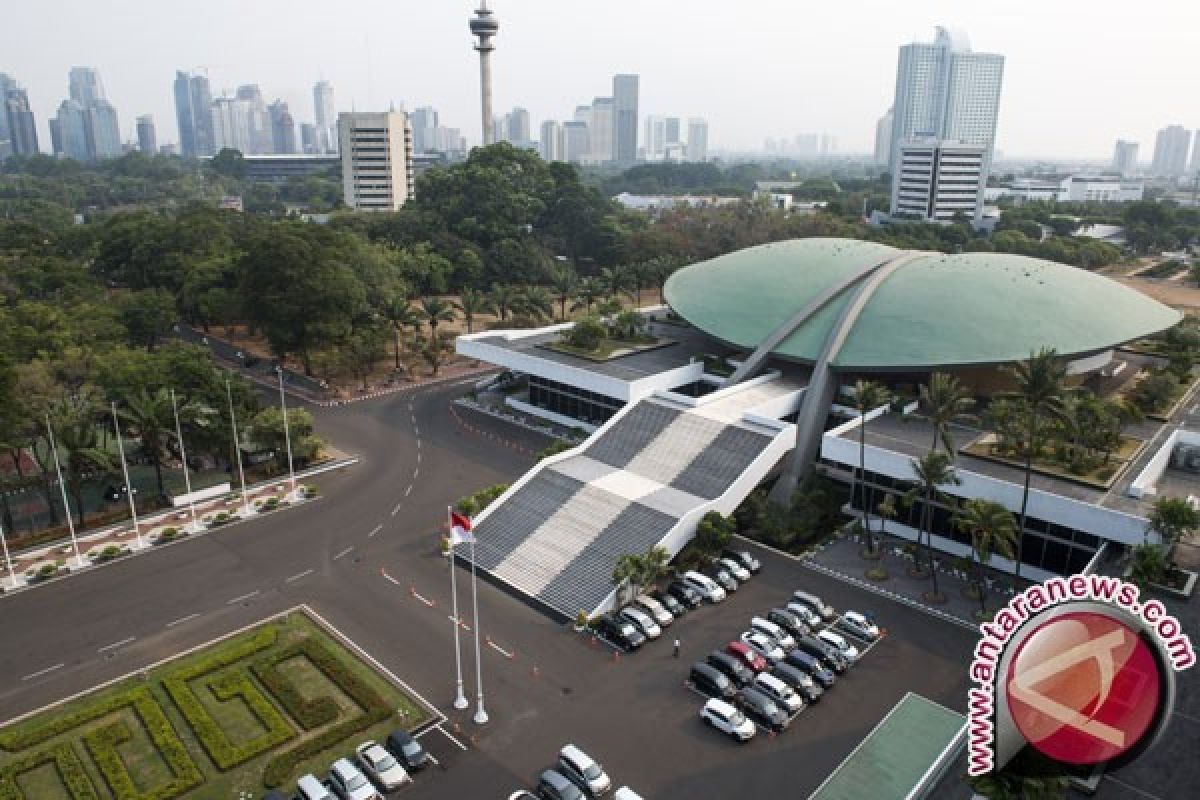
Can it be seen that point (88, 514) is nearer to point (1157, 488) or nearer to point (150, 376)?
point (150, 376)

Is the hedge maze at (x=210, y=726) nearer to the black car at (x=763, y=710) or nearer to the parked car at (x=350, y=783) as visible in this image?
the parked car at (x=350, y=783)

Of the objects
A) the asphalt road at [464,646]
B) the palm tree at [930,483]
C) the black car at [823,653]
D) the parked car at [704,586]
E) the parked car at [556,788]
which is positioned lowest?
the asphalt road at [464,646]

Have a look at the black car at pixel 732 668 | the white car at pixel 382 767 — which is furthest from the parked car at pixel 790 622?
the white car at pixel 382 767

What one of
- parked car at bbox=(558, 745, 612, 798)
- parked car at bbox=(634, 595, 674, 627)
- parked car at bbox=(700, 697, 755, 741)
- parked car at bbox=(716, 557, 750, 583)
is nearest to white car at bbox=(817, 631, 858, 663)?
parked car at bbox=(716, 557, 750, 583)

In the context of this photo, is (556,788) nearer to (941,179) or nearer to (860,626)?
(860,626)

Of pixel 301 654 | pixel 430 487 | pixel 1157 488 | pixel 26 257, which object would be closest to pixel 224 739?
pixel 301 654

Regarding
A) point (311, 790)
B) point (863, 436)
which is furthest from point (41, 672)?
point (863, 436)
